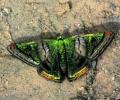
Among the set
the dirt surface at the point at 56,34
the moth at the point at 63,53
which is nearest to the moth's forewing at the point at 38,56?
the moth at the point at 63,53

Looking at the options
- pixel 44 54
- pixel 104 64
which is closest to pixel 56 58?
pixel 44 54

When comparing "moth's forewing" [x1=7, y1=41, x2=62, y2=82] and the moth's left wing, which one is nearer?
"moth's forewing" [x1=7, y1=41, x2=62, y2=82]

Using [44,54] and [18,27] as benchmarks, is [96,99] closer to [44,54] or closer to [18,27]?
[44,54]

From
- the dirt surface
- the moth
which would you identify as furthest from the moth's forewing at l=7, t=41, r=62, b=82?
the dirt surface

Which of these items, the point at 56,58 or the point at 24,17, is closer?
the point at 56,58

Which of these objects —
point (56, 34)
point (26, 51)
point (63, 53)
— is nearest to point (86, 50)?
point (63, 53)

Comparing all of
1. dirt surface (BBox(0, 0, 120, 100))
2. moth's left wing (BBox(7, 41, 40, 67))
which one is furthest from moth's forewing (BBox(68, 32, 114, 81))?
moth's left wing (BBox(7, 41, 40, 67))

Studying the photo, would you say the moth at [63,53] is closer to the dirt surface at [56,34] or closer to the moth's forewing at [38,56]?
the moth's forewing at [38,56]

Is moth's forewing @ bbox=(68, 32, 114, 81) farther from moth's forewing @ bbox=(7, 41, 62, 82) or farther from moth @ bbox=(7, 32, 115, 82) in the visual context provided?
moth's forewing @ bbox=(7, 41, 62, 82)
